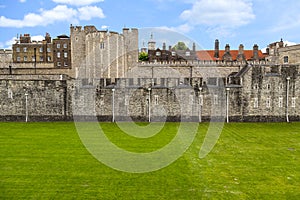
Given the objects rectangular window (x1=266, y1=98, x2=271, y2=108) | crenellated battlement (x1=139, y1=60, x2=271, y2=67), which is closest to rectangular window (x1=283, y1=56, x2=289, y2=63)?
crenellated battlement (x1=139, y1=60, x2=271, y2=67)

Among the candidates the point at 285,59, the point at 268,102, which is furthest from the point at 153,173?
the point at 285,59

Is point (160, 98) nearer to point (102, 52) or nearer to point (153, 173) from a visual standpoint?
point (102, 52)

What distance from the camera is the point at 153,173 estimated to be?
15.7 m

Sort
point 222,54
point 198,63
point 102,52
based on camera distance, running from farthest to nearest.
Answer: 1. point 222,54
2. point 198,63
3. point 102,52

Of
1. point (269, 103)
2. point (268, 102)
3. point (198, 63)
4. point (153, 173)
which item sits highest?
point (198, 63)

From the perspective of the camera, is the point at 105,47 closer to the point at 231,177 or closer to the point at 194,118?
the point at 194,118

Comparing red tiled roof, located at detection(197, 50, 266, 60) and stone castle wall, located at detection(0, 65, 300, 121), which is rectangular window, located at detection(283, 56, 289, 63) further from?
stone castle wall, located at detection(0, 65, 300, 121)

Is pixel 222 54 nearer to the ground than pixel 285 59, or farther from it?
farther from it

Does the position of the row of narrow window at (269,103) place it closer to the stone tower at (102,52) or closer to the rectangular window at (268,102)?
the rectangular window at (268,102)

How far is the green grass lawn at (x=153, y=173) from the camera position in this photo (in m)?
13.2

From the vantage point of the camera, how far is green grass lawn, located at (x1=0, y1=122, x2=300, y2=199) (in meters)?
13.2

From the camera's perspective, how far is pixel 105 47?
5006 centimetres

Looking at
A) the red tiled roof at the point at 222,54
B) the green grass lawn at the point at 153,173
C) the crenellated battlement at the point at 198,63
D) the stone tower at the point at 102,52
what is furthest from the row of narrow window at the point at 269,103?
the red tiled roof at the point at 222,54

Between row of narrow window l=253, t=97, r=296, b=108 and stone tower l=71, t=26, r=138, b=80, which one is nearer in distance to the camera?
row of narrow window l=253, t=97, r=296, b=108
